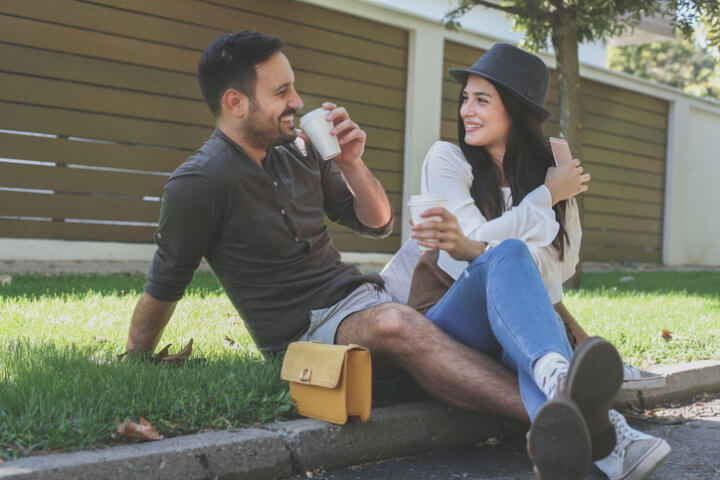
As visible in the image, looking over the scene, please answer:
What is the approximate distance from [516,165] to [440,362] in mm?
1241

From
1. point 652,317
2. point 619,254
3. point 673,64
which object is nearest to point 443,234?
point 652,317

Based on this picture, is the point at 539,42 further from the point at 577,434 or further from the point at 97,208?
the point at 577,434

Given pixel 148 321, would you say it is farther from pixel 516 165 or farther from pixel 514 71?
pixel 514 71

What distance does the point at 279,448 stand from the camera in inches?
98.3

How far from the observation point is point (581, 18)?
7281mm

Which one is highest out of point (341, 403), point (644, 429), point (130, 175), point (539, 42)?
point (539, 42)

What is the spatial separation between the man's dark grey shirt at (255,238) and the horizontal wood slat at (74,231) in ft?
16.1

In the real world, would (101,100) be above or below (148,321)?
above

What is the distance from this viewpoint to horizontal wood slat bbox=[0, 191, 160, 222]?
7.17 metres

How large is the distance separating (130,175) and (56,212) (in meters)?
0.85

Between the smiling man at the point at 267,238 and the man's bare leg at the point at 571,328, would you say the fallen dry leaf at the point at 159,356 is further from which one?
the man's bare leg at the point at 571,328

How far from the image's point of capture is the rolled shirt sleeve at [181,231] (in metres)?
2.85

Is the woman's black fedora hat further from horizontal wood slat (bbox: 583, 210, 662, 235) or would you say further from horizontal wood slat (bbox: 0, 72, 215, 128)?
horizontal wood slat (bbox: 583, 210, 662, 235)

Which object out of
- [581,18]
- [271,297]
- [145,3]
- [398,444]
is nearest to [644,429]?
[398,444]
